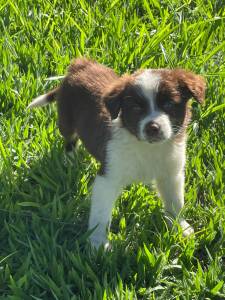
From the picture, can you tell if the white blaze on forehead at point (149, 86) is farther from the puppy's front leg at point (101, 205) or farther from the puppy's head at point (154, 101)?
the puppy's front leg at point (101, 205)

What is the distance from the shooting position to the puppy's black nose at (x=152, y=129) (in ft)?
10.4

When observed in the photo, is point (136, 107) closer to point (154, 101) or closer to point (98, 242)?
point (154, 101)

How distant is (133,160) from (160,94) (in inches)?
16.8

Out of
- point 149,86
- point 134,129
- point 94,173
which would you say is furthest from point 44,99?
point 149,86

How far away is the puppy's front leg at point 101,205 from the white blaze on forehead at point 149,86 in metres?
0.51

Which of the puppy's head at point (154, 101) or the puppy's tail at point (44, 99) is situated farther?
the puppy's tail at point (44, 99)

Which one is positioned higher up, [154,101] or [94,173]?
[154,101]

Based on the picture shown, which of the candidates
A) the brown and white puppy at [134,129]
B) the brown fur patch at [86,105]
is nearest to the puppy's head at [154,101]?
the brown and white puppy at [134,129]

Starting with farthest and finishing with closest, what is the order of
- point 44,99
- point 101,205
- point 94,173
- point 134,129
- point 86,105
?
point 44,99
point 94,173
point 86,105
point 101,205
point 134,129

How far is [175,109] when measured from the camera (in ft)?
10.9

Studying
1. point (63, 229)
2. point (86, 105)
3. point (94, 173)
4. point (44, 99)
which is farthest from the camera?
point (44, 99)

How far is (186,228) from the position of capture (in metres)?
3.58

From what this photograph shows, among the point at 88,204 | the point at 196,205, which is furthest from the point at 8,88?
the point at 196,205

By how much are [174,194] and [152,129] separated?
651 millimetres
